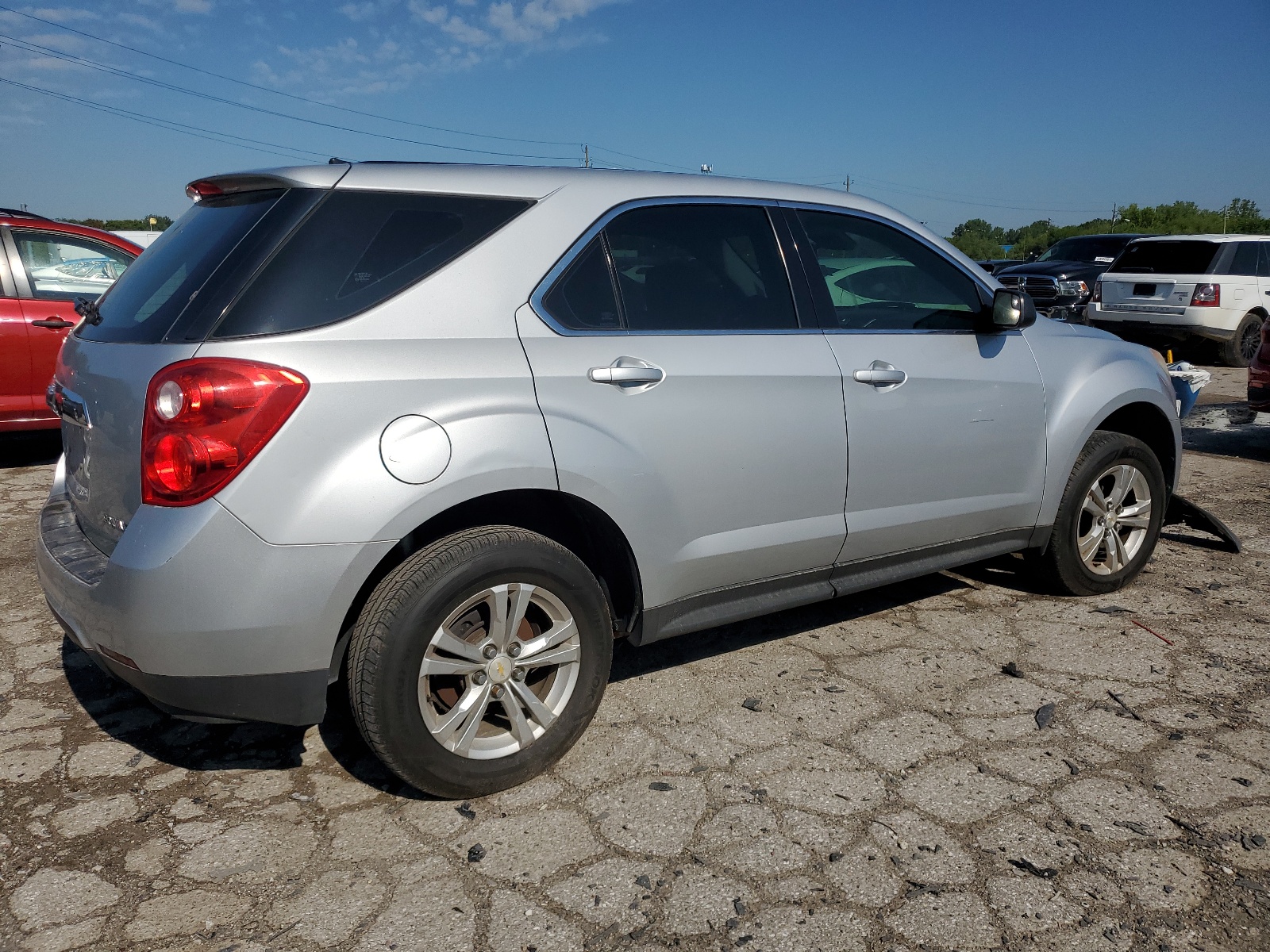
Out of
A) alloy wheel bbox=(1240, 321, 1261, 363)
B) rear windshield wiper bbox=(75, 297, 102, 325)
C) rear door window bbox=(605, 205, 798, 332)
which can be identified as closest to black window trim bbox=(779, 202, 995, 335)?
rear door window bbox=(605, 205, 798, 332)

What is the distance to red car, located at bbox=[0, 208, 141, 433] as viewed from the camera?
664 cm

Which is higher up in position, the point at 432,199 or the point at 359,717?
the point at 432,199

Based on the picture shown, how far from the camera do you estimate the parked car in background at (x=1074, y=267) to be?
14.3m

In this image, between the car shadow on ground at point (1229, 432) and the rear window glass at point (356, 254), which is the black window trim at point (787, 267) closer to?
the rear window glass at point (356, 254)

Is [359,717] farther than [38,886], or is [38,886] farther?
[359,717]

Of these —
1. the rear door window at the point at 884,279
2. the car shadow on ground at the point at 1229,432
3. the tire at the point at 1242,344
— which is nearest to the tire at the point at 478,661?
the rear door window at the point at 884,279

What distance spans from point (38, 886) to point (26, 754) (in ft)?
2.56

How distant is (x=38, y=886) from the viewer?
2.42m

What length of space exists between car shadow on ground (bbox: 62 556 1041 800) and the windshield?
46.8ft

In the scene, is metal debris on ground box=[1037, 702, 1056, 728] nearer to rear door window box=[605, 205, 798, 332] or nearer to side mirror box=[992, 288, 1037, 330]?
side mirror box=[992, 288, 1037, 330]

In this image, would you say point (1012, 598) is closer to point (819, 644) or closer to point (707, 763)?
point (819, 644)

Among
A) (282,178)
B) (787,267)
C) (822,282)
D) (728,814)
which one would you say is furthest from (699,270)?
(728,814)

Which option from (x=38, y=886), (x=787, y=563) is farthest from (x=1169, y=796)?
(x=38, y=886)

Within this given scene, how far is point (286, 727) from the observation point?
3303mm
